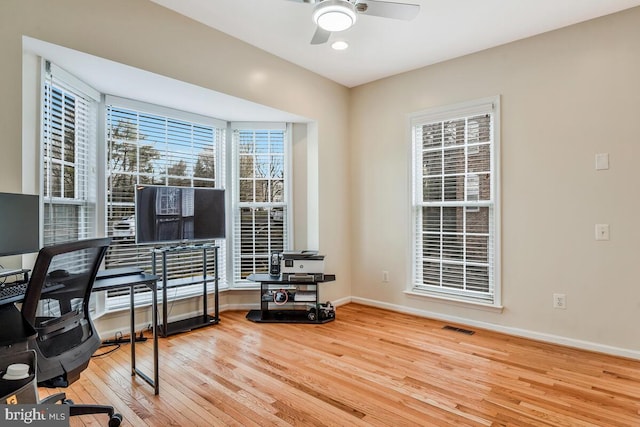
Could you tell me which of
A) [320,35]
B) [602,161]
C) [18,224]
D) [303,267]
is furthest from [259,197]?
[602,161]

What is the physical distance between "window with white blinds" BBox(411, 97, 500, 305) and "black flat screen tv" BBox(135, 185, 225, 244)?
2.21 meters

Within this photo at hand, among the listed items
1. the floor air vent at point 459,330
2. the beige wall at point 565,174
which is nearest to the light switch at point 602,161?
the beige wall at point 565,174

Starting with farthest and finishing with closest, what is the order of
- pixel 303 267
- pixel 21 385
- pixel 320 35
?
pixel 303 267
pixel 320 35
pixel 21 385

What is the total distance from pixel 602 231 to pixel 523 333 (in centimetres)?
113

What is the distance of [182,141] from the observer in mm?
3891

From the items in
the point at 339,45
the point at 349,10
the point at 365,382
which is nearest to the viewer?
the point at 349,10

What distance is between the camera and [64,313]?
182 cm

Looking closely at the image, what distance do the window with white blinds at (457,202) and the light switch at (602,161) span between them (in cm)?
78

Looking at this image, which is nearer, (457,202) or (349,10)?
(349,10)

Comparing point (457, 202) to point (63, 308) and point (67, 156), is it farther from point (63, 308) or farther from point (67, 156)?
point (67, 156)

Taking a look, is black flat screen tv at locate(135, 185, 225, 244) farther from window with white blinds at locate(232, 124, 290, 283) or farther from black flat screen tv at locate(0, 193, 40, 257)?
black flat screen tv at locate(0, 193, 40, 257)

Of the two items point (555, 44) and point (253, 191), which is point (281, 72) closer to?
point (253, 191)

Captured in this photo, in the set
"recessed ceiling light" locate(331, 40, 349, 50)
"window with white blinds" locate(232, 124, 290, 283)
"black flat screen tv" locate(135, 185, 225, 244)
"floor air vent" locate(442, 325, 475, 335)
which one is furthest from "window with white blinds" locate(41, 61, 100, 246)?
"floor air vent" locate(442, 325, 475, 335)

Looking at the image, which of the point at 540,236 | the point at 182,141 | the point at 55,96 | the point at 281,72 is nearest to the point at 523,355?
the point at 540,236
